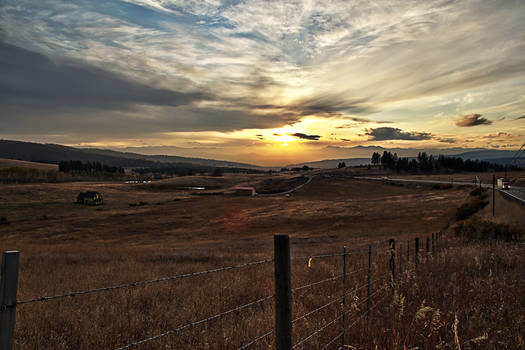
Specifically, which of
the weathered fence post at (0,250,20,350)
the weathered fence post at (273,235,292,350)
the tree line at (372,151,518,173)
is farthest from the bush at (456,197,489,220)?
the tree line at (372,151,518,173)

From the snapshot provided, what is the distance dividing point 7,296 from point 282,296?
2.61 meters

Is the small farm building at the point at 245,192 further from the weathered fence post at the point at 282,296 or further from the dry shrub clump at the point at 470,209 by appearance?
the weathered fence post at the point at 282,296

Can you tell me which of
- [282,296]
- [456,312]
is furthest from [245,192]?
[282,296]

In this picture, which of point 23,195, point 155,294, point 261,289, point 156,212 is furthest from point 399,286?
point 23,195

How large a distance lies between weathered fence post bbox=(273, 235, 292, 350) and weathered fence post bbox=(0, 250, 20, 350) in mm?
2399

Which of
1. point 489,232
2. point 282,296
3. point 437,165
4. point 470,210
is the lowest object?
point 470,210

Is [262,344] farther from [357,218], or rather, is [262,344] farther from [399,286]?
[357,218]

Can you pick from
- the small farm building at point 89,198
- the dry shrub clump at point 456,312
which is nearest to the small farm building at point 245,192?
the small farm building at point 89,198

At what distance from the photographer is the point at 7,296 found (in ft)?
7.47

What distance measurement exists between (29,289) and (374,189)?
10217cm

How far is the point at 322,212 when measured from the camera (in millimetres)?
54969

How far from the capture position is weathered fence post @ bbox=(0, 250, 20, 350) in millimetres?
2260

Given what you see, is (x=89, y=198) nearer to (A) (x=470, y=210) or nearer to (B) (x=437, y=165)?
(A) (x=470, y=210)

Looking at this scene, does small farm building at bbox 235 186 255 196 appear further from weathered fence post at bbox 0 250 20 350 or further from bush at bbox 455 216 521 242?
weathered fence post at bbox 0 250 20 350
